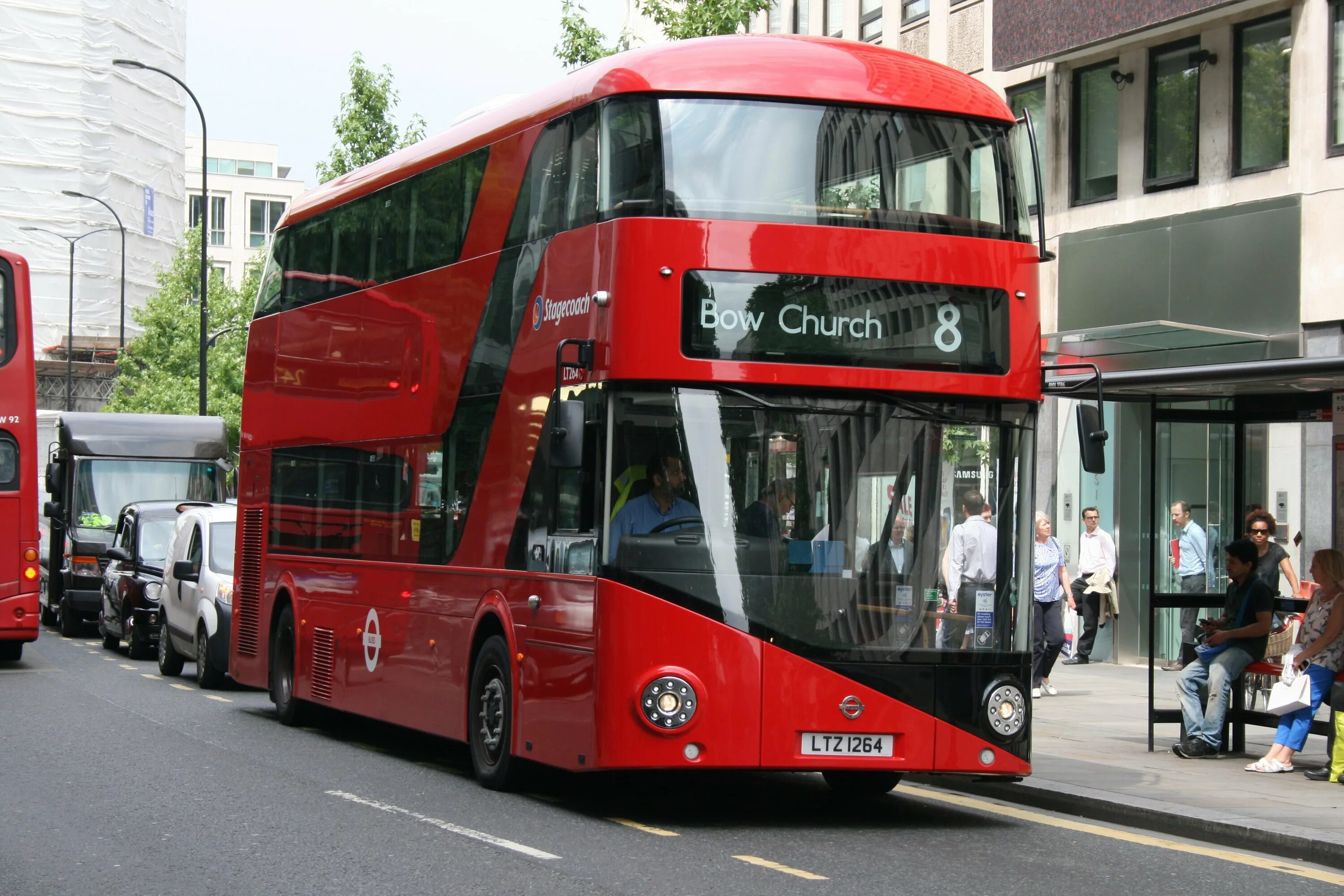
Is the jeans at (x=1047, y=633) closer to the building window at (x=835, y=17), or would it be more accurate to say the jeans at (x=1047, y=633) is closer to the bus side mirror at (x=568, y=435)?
the bus side mirror at (x=568, y=435)

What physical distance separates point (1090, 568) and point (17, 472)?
12.2 meters

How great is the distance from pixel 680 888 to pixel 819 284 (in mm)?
3415

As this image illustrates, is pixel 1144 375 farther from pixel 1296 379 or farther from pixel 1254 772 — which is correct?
pixel 1254 772

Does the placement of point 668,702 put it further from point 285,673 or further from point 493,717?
point 285,673

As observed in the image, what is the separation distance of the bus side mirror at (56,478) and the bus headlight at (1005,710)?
20890mm

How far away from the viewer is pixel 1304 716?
12586 millimetres

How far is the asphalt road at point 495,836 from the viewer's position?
8.36 metres

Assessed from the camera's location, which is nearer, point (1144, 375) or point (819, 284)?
point (819, 284)

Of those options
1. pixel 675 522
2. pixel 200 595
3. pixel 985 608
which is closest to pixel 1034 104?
pixel 200 595

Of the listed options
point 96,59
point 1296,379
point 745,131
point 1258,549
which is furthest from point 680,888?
point 96,59

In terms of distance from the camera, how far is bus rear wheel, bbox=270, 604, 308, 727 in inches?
630

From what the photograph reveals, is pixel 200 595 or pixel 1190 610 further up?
pixel 1190 610

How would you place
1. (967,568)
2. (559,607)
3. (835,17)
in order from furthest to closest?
(835,17)
(559,607)
(967,568)

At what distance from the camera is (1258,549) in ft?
44.3
